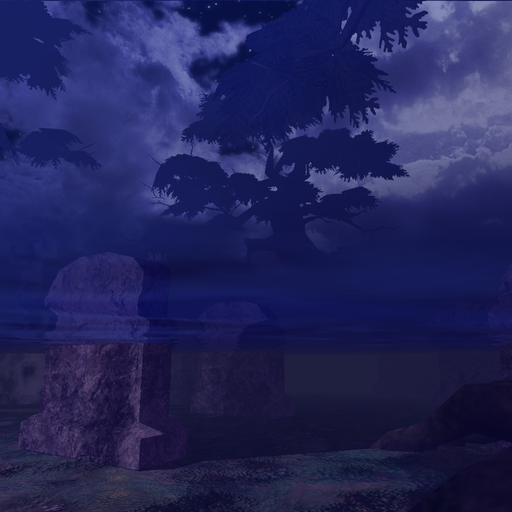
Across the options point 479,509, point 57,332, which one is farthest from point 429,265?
point 57,332

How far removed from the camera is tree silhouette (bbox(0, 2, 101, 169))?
10.7ft

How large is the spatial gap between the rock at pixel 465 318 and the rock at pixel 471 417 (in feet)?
24.5

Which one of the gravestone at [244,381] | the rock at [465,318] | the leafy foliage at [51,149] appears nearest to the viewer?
the leafy foliage at [51,149]

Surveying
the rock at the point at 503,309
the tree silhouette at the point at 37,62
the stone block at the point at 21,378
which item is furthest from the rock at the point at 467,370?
the stone block at the point at 21,378

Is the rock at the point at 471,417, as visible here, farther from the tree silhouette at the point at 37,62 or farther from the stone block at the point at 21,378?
the stone block at the point at 21,378

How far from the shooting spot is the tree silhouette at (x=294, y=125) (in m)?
3.05

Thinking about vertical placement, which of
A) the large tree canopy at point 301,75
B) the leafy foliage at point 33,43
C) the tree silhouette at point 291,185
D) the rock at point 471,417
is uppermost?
the leafy foliage at point 33,43

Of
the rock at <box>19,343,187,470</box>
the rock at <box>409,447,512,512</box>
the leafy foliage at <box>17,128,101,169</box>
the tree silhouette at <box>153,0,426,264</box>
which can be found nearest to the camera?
the rock at <box>409,447,512,512</box>

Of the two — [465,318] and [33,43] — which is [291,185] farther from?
[465,318]

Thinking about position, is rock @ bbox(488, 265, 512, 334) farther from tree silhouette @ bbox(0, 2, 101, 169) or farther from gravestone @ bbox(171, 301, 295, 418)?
tree silhouette @ bbox(0, 2, 101, 169)

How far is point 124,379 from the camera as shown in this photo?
22.4 feet

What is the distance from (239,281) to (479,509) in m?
5.90

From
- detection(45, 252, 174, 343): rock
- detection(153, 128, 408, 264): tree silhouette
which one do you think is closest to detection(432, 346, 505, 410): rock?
detection(45, 252, 174, 343): rock

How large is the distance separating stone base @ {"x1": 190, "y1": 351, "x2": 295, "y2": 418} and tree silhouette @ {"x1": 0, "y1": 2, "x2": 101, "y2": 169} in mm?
9340
